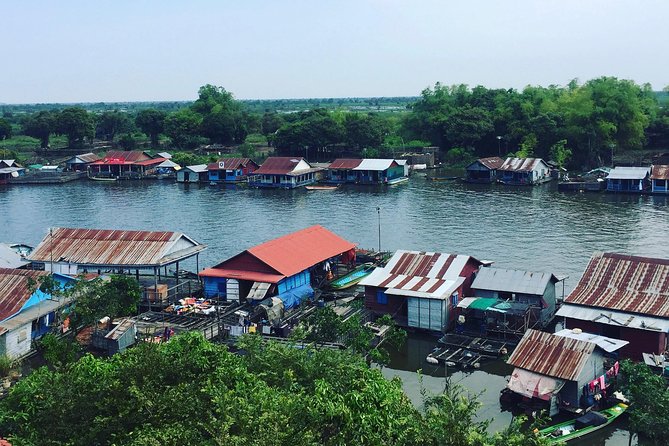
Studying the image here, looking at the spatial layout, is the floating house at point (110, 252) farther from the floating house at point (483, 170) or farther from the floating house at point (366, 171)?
the floating house at point (483, 170)

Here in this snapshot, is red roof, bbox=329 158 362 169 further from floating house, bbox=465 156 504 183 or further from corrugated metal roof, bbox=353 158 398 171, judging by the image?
floating house, bbox=465 156 504 183

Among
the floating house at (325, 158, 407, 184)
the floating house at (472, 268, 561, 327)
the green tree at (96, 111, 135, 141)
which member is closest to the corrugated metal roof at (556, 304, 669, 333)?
the floating house at (472, 268, 561, 327)

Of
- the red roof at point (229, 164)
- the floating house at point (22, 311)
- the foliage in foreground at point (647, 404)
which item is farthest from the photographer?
the red roof at point (229, 164)

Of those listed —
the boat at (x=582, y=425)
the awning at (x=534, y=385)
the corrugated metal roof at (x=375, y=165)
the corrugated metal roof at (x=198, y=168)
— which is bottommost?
the boat at (x=582, y=425)

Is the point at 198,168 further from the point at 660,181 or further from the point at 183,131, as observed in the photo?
the point at 660,181

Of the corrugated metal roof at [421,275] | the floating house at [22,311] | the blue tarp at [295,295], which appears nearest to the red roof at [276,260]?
Answer: the blue tarp at [295,295]

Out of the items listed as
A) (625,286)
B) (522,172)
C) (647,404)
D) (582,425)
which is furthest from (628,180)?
(647,404)
